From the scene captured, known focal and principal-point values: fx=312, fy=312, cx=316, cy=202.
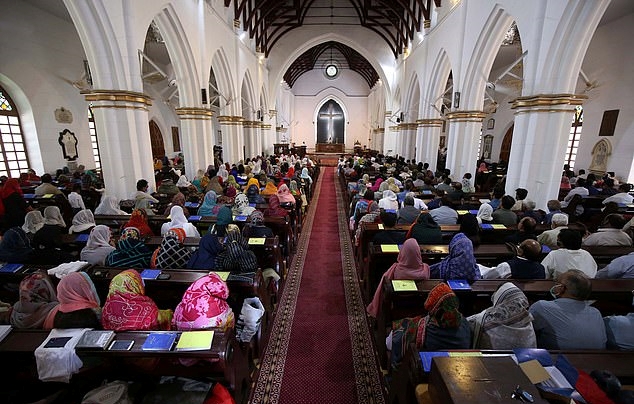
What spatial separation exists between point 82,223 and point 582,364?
19.1 feet

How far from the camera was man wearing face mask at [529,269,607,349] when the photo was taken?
2.15m

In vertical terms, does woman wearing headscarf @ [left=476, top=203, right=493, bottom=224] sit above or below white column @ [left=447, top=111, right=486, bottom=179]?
below

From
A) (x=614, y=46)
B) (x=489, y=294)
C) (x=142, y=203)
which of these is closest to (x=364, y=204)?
(x=489, y=294)

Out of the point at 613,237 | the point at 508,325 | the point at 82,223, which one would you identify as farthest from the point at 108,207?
the point at 613,237

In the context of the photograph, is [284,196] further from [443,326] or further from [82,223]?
[443,326]

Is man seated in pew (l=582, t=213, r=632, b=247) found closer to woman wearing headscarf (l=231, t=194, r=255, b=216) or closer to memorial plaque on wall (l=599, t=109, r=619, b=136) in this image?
woman wearing headscarf (l=231, t=194, r=255, b=216)

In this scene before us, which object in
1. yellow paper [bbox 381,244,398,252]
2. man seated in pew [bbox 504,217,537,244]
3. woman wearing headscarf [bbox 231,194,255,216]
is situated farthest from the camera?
woman wearing headscarf [bbox 231,194,255,216]

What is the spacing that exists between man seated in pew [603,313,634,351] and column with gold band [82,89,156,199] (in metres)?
7.91

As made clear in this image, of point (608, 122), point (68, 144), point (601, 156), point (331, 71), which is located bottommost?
point (601, 156)

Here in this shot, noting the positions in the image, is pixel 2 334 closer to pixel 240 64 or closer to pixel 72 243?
pixel 72 243

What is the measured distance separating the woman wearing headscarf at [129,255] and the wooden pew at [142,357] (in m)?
1.22

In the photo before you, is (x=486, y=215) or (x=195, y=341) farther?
(x=486, y=215)

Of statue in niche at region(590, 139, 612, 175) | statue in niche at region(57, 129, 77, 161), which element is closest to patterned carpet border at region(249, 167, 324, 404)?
statue in niche at region(57, 129, 77, 161)

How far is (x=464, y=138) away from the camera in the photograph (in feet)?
31.8
